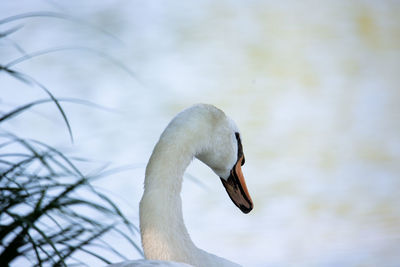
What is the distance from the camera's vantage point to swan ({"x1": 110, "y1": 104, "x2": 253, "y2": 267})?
2.47 m

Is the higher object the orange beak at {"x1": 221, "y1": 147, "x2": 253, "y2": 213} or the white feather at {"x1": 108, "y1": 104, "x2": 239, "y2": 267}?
the orange beak at {"x1": 221, "y1": 147, "x2": 253, "y2": 213}

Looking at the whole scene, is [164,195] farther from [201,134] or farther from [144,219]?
[201,134]

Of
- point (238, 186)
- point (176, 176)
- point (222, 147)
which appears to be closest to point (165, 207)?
point (176, 176)

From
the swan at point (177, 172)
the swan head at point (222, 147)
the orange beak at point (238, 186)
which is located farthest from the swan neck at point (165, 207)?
the orange beak at point (238, 186)

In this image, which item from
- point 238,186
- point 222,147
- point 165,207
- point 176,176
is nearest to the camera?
point 165,207

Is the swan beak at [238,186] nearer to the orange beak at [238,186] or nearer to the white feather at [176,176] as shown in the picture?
the orange beak at [238,186]

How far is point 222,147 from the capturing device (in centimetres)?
289

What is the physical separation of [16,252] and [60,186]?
251mm

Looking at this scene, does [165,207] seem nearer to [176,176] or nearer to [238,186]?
[176,176]

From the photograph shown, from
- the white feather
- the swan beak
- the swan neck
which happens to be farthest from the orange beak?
the swan neck

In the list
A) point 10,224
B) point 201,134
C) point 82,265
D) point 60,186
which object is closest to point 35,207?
point 10,224

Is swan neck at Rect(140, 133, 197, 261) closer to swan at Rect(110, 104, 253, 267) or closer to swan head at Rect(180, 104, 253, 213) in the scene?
swan at Rect(110, 104, 253, 267)

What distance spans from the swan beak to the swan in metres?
0.10

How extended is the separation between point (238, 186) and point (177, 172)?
0.56m
